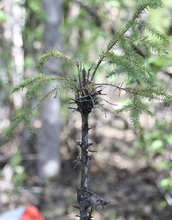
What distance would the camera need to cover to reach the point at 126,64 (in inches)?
44.6

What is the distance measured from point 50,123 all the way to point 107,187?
6.30 ft

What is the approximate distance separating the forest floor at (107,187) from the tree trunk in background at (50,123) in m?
0.31

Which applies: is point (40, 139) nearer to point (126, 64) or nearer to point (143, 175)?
point (143, 175)

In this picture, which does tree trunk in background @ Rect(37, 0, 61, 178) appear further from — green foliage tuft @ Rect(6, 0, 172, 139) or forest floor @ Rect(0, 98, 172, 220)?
green foliage tuft @ Rect(6, 0, 172, 139)

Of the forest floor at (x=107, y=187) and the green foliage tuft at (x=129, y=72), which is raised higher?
the forest floor at (x=107, y=187)

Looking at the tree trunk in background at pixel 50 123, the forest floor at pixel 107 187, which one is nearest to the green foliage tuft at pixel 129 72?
the forest floor at pixel 107 187

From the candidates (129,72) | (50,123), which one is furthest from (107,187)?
(129,72)

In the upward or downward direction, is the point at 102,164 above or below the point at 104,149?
below

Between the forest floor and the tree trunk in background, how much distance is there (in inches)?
12.4

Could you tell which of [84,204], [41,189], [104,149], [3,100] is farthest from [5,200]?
[84,204]

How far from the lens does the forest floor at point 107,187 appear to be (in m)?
4.77

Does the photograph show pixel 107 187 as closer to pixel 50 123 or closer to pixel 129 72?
pixel 50 123

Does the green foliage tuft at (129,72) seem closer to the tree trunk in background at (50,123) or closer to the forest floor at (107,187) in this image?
the forest floor at (107,187)

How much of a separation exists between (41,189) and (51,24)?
3648mm
